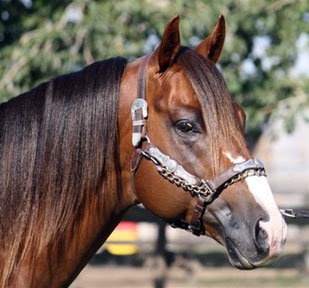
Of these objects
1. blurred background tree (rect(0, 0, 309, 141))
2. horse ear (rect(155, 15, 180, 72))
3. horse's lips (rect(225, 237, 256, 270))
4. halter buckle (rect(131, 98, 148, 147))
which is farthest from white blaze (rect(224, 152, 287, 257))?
blurred background tree (rect(0, 0, 309, 141))

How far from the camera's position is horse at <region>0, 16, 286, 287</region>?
8.69ft

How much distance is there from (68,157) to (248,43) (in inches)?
343

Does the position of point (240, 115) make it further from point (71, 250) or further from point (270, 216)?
point (71, 250)

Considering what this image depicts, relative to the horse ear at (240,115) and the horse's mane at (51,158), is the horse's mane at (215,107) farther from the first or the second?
the horse's mane at (51,158)

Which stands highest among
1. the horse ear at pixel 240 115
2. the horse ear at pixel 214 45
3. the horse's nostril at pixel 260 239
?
the horse ear at pixel 214 45

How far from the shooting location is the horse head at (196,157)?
2549 millimetres

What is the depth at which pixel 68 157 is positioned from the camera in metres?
2.76

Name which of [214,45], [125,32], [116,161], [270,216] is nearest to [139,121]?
[116,161]

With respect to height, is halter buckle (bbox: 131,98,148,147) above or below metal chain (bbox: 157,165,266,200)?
above

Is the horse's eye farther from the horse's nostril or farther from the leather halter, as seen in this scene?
the horse's nostril

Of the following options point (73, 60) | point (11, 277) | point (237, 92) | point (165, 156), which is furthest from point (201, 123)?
point (237, 92)

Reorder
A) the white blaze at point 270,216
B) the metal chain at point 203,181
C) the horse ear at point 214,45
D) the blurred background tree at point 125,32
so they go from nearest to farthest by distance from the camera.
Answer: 1. the white blaze at point 270,216
2. the metal chain at point 203,181
3. the horse ear at point 214,45
4. the blurred background tree at point 125,32

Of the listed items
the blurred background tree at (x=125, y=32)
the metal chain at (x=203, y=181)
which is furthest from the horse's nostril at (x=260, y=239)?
the blurred background tree at (x=125, y=32)

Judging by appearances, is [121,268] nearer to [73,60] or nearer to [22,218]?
[73,60]
